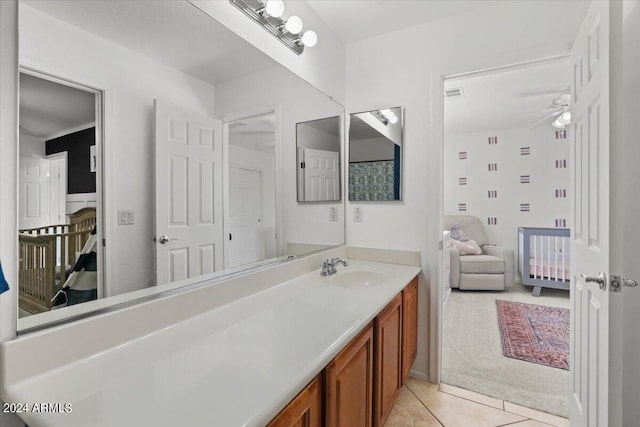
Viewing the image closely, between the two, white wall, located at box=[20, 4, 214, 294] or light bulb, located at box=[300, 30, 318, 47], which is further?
light bulb, located at box=[300, 30, 318, 47]

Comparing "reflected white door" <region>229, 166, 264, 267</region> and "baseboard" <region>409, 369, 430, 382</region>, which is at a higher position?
"reflected white door" <region>229, 166, 264, 267</region>

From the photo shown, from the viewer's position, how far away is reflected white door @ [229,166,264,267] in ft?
4.64

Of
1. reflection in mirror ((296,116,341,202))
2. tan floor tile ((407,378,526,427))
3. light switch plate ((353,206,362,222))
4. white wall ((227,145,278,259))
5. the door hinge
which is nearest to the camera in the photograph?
the door hinge

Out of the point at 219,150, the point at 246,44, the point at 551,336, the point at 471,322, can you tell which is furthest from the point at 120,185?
the point at 551,336

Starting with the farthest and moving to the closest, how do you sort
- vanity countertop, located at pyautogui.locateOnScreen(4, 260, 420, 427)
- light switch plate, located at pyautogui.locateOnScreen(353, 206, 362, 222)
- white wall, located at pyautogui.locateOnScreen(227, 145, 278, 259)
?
light switch plate, located at pyautogui.locateOnScreen(353, 206, 362, 222) → white wall, located at pyautogui.locateOnScreen(227, 145, 278, 259) → vanity countertop, located at pyautogui.locateOnScreen(4, 260, 420, 427)

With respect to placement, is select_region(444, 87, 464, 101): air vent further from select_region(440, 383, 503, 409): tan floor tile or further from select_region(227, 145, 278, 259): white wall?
select_region(440, 383, 503, 409): tan floor tile

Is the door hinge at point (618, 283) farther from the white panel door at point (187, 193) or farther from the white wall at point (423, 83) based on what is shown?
the white panel door at point (187, 193)

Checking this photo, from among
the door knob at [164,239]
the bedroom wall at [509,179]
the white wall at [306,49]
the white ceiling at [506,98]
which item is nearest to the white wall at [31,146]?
the door knob at [164,239]

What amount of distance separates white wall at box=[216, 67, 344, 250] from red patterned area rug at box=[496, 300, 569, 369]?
1.77 m

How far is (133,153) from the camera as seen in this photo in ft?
3.29

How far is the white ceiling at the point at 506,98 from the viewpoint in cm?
288

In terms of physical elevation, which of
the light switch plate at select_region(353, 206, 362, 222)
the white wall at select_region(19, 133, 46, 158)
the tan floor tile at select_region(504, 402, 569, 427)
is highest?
the white wall at select_region(19, 133, 46, 158)

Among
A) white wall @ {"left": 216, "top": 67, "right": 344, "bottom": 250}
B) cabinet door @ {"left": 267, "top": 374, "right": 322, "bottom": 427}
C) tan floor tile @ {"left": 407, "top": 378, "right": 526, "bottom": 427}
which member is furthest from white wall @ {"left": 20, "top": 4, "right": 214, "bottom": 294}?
tan floor tile @ {"left": 407, "top": 378, "right": 526, "bottom": 427}

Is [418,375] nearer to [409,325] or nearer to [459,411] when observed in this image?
[459,411]
